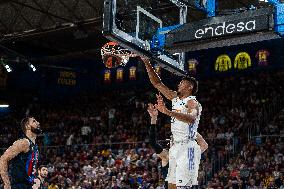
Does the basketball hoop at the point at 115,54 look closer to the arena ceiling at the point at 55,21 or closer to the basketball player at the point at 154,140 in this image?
the basketball player at the point at 154,140

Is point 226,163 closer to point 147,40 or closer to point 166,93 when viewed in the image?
point 147,40

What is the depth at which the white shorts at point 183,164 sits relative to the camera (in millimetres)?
5992

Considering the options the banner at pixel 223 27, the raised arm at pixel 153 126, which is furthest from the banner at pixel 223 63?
the raised arm at pixel 153 126

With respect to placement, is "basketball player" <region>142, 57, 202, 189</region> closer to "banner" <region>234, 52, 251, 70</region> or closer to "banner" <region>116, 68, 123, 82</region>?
"banner" <region>234, 52, 251, 70</region>

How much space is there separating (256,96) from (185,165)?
17.1 metres

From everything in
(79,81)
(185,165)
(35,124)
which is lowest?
(185,165)

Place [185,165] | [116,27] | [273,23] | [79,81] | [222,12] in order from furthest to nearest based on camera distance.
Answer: [79,81] → [222,12] → [116,27] → [273,23] → [185,165]

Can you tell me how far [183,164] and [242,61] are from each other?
61.9ft

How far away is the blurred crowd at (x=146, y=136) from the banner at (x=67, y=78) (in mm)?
1055

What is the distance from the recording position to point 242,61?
24.2 metres

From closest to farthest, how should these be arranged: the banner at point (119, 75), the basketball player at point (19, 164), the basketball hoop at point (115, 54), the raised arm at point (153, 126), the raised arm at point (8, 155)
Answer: the raised arm at point (153, 126), the raised arm at point (8, 155), the basketball player at point (19, 164), the basketball hoop at point (115, 54), the banner at point (119, 75)

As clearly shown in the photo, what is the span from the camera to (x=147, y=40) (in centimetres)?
819

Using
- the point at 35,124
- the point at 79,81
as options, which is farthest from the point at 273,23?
the point at 79,81

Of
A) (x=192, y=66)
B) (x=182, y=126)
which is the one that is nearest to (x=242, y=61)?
(x=192, y=66)
